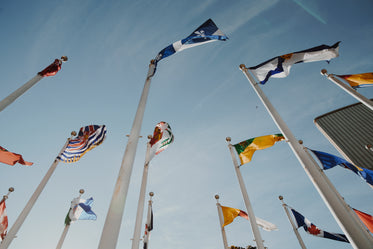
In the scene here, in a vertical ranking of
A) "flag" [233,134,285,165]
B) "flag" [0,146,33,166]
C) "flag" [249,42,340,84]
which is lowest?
"flag" [0,146,33,166]

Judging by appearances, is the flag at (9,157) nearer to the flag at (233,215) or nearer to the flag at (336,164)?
the flag at (233,215)

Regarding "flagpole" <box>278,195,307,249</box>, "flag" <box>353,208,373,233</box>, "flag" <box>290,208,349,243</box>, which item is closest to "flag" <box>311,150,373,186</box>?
"flag" <box>353,208,373,233</box>

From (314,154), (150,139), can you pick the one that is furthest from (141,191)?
(314,154)

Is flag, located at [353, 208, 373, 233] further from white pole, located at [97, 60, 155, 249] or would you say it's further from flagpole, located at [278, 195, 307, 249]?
white pole, located at [97, 60, 155, 249]

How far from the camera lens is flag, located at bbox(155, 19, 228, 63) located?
28.3 feet

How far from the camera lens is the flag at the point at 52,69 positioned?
9188 mm

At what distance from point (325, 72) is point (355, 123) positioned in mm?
39054

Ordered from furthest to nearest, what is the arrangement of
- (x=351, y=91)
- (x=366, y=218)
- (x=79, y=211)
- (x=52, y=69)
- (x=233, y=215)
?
1. (x=79, y=211)
2. (x=366, y=218)
3. (x=233, y=215)
4. (x=52, y=69)
5. (x=351, y=91)

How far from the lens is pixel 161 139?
8.20 m

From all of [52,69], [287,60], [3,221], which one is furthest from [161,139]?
[3,221]

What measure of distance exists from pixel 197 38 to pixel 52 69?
23.1ft

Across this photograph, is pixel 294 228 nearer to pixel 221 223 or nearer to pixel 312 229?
pixel 312 229

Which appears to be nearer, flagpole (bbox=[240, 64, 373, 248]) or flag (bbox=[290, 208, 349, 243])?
flagpole (bbox=[240, 64, 373, 248])

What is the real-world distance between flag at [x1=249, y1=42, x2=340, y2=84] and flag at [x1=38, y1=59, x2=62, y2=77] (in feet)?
31.6
